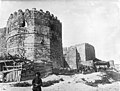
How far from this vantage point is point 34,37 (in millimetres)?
21062

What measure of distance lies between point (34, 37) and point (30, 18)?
2.19 meters

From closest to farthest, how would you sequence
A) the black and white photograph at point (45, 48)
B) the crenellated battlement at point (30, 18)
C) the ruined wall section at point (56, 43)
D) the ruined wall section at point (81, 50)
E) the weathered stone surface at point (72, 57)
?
1. the black and white photograph at point (45, 48)
2. the crenellated battlement at point (30, 18)
3. the ruined wall section at point (56, 43)
4. the weathered stone surface at point (72, 57)
5. the ruined wall section at point (81, 50)

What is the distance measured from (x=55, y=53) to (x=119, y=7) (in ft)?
45.0

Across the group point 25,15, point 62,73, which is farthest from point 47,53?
point 25,15

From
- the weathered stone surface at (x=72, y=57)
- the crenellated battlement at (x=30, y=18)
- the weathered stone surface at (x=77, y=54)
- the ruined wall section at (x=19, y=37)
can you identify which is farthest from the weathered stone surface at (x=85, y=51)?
the ruined wall section at (x=19, y=37)

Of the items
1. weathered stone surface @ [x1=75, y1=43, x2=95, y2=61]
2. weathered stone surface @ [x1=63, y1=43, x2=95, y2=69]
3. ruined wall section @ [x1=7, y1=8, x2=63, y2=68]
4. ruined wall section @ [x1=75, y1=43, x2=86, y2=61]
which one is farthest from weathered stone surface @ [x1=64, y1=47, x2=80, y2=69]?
ruined wall section @ [x1=7, y1=8, x2=63, y2=68]

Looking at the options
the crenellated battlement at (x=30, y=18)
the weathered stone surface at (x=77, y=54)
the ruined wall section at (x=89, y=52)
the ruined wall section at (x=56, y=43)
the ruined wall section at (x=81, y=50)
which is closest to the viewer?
the crenellated battlement at (x=30, y=18)

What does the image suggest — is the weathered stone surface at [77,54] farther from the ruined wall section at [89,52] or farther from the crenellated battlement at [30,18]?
the crenellated battlement at [30,18]

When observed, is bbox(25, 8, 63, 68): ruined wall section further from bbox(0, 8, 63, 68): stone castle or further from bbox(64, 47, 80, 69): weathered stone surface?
bbox(64, 47, 80, 69): weathered stone surface

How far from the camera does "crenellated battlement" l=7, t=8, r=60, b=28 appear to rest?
21578mm

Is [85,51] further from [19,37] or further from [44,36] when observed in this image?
[19,37]

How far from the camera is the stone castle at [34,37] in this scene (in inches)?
818

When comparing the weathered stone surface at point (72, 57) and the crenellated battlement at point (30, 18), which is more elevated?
the crenellated battlement at point (30, 18)

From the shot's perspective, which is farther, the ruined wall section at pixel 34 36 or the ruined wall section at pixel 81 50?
the ruined wall section at pixel 81 50
